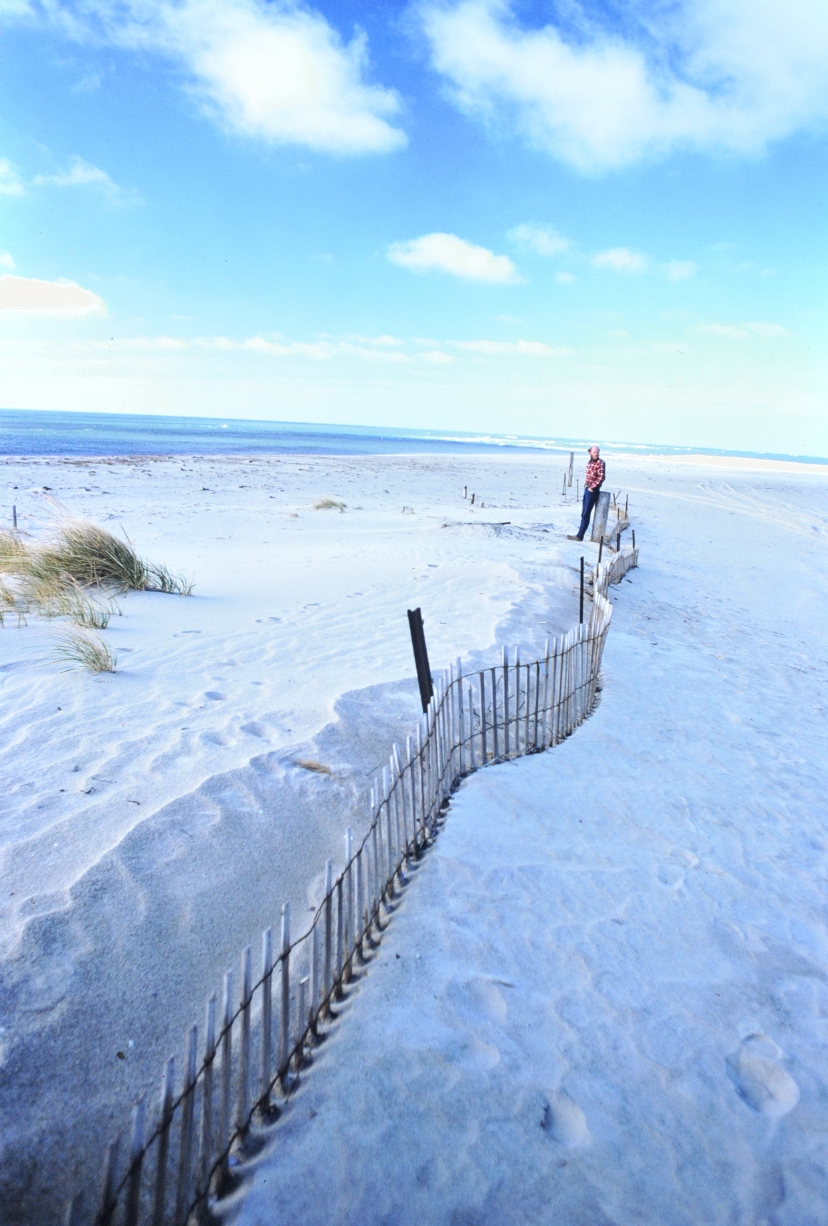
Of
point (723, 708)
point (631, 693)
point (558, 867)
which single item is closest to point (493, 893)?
point (558, 867)

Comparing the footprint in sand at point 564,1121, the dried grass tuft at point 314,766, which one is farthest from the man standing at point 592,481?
the footprint in sand at point 564,1121

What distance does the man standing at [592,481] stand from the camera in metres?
10.6

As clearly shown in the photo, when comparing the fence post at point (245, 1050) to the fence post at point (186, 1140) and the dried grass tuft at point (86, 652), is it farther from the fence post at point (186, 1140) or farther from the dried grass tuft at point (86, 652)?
the dried grass tuft at point (86, 652)

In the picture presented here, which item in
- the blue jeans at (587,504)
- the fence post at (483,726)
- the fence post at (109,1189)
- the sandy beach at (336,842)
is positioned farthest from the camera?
the blue jeans at (587,504)

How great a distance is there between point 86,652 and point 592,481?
28.4 ft

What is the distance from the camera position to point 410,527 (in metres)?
12.5

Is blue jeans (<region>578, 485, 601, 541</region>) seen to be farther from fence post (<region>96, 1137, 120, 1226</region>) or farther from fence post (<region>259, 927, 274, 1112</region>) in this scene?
fence post (<region>96, 1137, 120, 1226</region>)

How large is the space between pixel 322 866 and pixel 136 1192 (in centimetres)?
141

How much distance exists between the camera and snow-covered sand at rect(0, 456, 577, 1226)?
6.07 ft

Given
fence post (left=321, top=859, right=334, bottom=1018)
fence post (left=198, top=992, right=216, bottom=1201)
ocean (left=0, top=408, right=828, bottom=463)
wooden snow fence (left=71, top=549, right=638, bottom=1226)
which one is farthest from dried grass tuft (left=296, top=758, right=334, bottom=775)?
ocean (left=0, top=408, right=828, bottom=463)

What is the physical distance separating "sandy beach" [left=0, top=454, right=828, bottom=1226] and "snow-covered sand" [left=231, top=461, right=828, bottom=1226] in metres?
0.01

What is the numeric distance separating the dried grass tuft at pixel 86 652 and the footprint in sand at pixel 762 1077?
3.94 m

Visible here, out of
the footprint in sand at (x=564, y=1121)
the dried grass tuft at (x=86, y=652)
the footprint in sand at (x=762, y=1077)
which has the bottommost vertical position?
the footprint in sand at (x=762, y=1077)

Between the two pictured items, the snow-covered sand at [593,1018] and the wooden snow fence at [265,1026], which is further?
the snow-covered sand at [593,1018]
